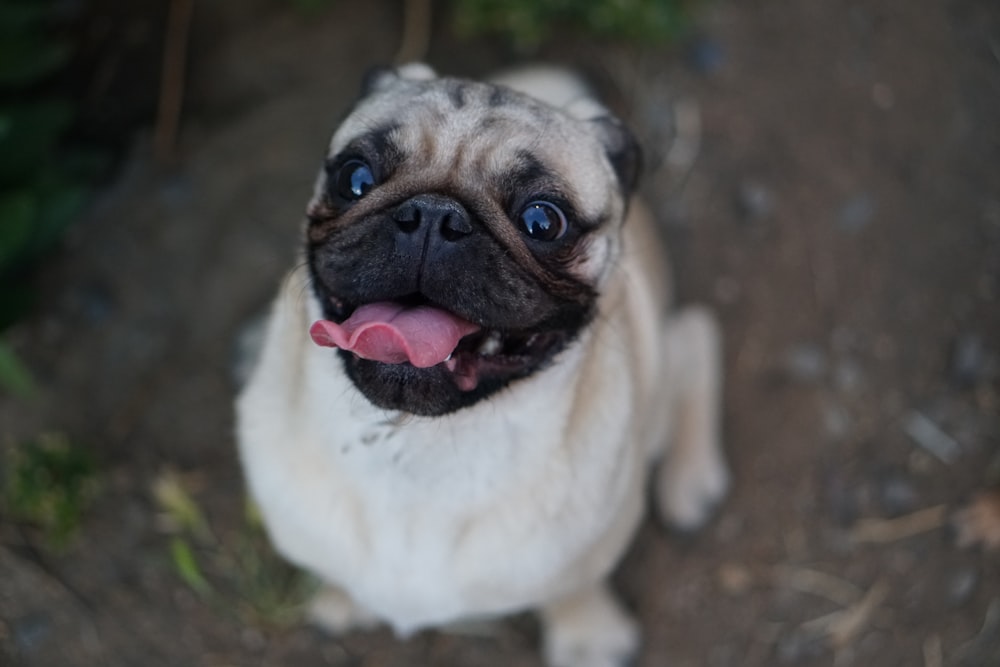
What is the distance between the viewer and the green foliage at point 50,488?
3527 millimetres

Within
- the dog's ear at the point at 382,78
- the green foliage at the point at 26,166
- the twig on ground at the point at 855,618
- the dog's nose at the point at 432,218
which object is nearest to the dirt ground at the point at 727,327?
the twig on ground at the point at 855,618

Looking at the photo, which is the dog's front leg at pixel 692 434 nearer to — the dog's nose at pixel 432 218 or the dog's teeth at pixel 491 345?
the dog's teeth at pixel 491 345

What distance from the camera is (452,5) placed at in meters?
4.36

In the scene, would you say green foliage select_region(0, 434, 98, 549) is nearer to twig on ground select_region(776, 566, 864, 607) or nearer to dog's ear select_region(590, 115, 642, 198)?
dog's ear select_region(590, 115, 642, 198)

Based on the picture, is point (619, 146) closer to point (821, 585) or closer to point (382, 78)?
point (382, 78)

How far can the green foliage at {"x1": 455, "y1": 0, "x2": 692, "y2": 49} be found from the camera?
13.4 feet

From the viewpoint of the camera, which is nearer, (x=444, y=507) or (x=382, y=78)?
(x=444, y=507)

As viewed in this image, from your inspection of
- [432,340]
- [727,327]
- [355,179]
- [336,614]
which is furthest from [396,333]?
[727,327]

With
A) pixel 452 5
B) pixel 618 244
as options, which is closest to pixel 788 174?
pixel 452 5

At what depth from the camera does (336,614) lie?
3.61m

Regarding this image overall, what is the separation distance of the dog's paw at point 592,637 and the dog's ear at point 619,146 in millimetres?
1694

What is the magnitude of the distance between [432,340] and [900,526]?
8.92 ft

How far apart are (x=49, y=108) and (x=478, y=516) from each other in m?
2.34

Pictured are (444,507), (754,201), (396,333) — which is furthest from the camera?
(754,201)
